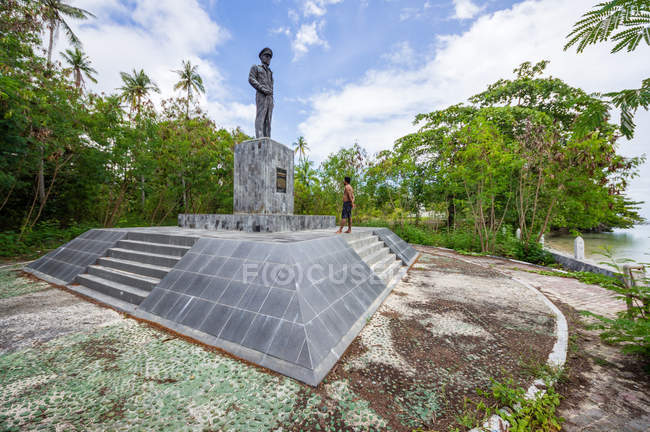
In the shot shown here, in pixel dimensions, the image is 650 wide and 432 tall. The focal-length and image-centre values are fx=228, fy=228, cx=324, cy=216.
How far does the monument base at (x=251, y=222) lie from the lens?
681 centimetres

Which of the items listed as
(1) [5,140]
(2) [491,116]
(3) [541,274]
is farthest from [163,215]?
(2) [491,116]

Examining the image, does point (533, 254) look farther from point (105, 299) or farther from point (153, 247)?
point (105, 299)

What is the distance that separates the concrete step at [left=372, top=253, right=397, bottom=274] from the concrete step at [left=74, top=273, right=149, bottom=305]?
4.98m

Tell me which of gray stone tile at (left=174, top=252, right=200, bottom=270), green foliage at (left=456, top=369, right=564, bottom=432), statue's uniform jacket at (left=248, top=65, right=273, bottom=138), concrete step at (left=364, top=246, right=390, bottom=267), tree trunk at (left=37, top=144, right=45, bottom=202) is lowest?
green foliage at (left=456, top=369, right=564, bottom=432)

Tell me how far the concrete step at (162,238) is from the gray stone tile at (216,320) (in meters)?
2.10

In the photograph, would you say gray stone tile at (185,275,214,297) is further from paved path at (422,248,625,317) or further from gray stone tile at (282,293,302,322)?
paved path at (422,248,625,317)

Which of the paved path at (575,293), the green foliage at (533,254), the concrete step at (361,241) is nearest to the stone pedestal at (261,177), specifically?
the concrete step at (361,241)

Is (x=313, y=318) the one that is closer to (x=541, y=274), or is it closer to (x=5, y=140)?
(x=541, y=274)

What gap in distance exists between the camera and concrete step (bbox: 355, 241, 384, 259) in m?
6.23

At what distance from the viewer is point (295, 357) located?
249cm

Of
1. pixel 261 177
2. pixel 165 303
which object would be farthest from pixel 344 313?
pixel 261 177

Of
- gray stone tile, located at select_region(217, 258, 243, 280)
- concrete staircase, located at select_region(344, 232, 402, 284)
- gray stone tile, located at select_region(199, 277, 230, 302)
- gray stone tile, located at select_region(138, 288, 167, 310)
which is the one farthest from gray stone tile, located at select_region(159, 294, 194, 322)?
concrete staircase, located at select_region(344, 232, 402, 284)

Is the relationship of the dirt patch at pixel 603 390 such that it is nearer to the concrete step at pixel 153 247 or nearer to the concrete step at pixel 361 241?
the concrete step at pixel 361 241

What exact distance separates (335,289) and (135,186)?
13134 millimetres
